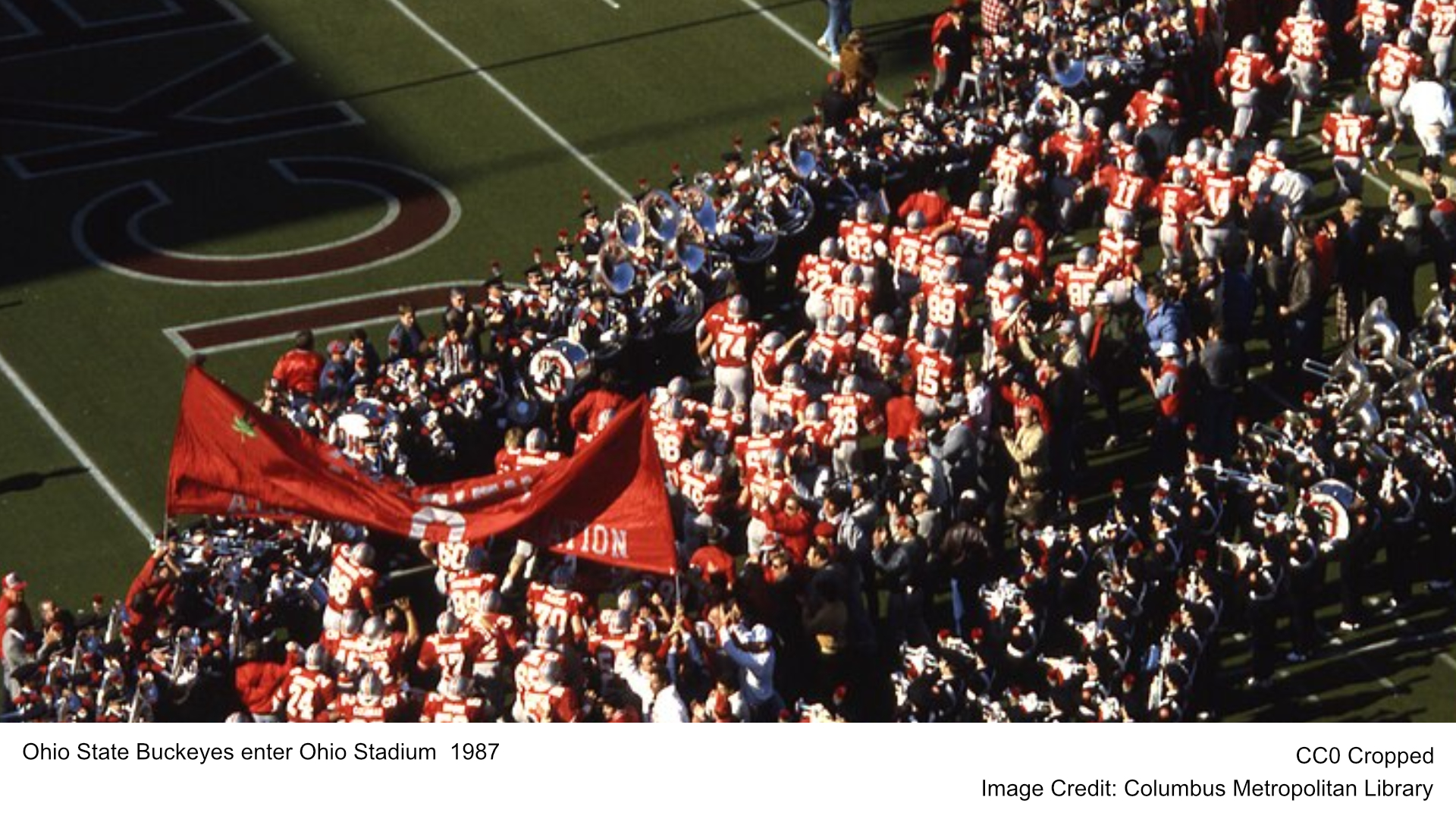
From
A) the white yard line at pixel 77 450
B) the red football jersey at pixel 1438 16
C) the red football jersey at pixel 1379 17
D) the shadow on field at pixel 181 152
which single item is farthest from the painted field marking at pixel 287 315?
the red football jersey at pixel 1438 16

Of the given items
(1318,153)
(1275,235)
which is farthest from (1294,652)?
(1318,153)

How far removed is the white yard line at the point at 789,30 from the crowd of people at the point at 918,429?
2982mm

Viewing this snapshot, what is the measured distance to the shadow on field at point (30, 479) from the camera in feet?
94.3

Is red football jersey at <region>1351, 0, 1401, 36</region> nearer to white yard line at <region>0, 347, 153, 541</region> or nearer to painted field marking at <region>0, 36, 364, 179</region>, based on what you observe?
painted field marking at <region>0, 36, 364, 179</region>

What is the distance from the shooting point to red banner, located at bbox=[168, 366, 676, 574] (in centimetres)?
2430

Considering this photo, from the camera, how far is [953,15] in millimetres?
34656

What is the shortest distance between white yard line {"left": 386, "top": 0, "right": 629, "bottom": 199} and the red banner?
9.47m

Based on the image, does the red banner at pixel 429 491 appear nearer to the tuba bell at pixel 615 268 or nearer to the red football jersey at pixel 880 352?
the red football jersey at pixel 880 352

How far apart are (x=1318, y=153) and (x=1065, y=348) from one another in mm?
7106

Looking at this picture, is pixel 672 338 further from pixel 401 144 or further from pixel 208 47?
pixel 208 47

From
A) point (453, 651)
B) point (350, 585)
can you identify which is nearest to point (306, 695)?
point (453, 651)

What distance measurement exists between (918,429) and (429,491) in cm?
430

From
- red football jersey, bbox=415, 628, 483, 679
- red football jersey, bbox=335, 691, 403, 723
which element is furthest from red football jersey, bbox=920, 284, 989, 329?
red football jersey, bbox=335, 691, 403, 723
